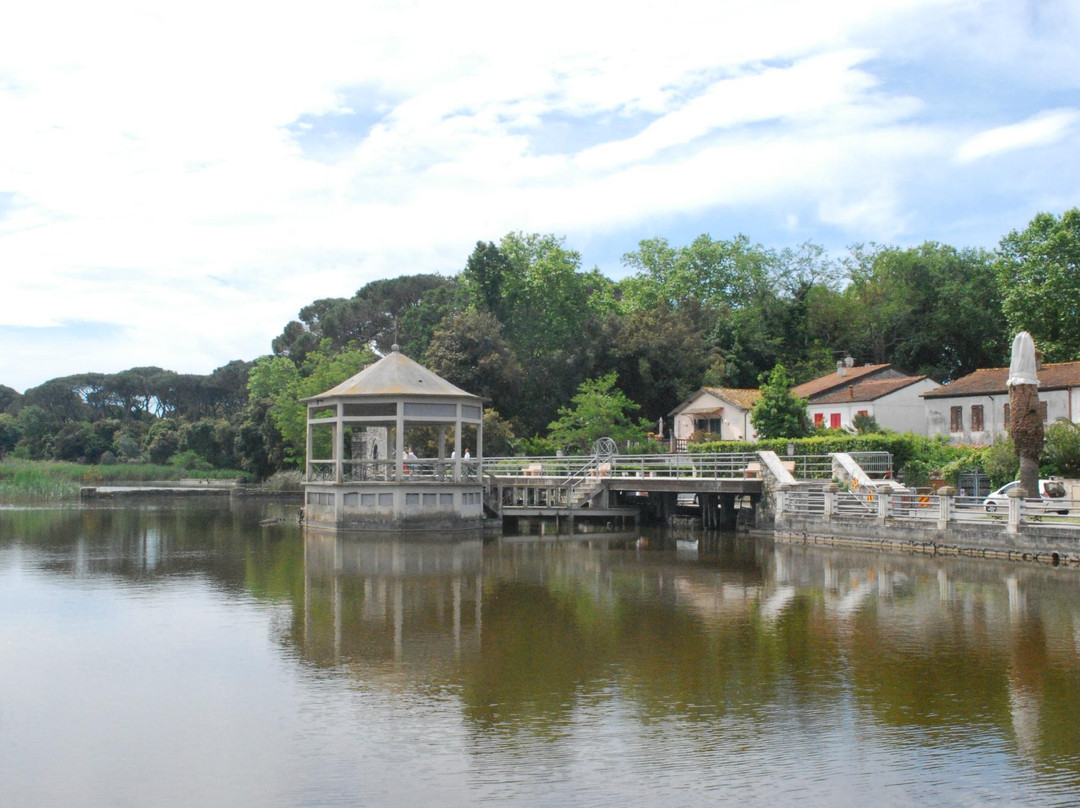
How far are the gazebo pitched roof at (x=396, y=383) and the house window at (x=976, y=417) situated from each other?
22.9 meters

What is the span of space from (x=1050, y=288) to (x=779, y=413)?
15625 millimetres

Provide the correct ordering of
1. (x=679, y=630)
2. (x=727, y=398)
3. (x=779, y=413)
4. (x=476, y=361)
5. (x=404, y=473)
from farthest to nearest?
1. (x=476, y=361)
2. (x=727, y=398)
3. (x=779, y=413)
4. (x=404, y=473)
5. (x=679, y=630)

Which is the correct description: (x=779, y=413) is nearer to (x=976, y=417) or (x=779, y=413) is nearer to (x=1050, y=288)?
(x=976, y=417)

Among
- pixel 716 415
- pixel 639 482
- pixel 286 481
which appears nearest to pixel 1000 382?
pixel 716 415

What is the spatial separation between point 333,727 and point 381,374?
2623 cm

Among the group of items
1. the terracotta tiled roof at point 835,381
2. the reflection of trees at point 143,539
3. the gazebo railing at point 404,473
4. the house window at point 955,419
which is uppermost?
the terracotta tiled roof at point 835,381

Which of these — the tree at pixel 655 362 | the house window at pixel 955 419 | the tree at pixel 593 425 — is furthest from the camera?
the tree at pixel 655 362

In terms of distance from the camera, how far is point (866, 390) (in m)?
49.3

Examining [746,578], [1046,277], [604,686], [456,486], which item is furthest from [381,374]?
[1046,277]

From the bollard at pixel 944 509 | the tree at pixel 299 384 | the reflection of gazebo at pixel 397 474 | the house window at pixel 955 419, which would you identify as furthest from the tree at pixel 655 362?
the bollard at pixel 944 509

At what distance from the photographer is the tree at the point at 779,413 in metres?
44.3

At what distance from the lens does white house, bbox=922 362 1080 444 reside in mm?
41594

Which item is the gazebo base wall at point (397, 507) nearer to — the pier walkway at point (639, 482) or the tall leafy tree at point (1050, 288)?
the pier walkway at point (639, 482)

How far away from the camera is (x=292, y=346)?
8569 cm
